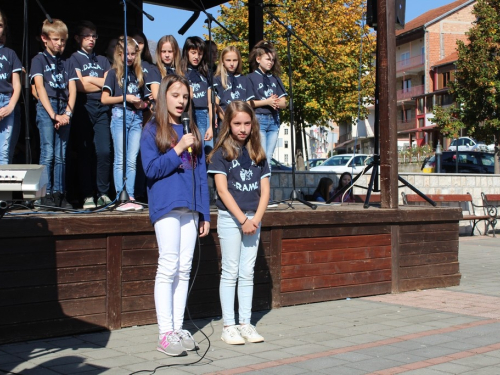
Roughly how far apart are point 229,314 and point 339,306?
6.85ft

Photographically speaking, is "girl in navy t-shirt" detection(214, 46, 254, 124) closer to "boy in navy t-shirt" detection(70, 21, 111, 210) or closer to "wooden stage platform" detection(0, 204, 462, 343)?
"boy in navy t-shirt" detection(70, 21, 111, 210)

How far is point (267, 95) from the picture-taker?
8195mm

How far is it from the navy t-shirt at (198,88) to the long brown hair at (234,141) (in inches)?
89.0

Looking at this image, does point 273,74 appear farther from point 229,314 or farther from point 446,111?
point 446,111

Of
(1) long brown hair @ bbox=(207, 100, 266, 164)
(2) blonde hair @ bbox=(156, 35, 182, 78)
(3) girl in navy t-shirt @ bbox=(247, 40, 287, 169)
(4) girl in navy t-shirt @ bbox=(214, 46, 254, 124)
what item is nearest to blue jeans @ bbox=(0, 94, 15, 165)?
(2) blonde hair @ bbox=(156, 35, 182, 78)

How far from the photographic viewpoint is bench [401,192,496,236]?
48.5 feet

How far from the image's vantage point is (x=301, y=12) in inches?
1176

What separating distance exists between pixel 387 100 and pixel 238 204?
353cm

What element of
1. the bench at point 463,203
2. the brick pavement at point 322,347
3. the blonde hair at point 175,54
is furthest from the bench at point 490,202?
the blonde hair at point 175,54

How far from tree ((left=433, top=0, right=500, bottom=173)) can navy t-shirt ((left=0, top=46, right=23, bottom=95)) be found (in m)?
23.3

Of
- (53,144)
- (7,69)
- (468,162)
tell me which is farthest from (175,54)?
(468,162)

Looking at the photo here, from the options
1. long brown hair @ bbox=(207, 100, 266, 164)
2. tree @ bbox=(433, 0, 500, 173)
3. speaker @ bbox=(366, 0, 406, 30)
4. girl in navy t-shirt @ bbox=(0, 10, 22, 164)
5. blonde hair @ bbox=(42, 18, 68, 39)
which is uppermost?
tree @ bbox=(433, 0, 500, 173)

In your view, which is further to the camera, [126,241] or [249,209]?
[126,241]

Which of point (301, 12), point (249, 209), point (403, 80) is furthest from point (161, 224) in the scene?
point (403, 80)
